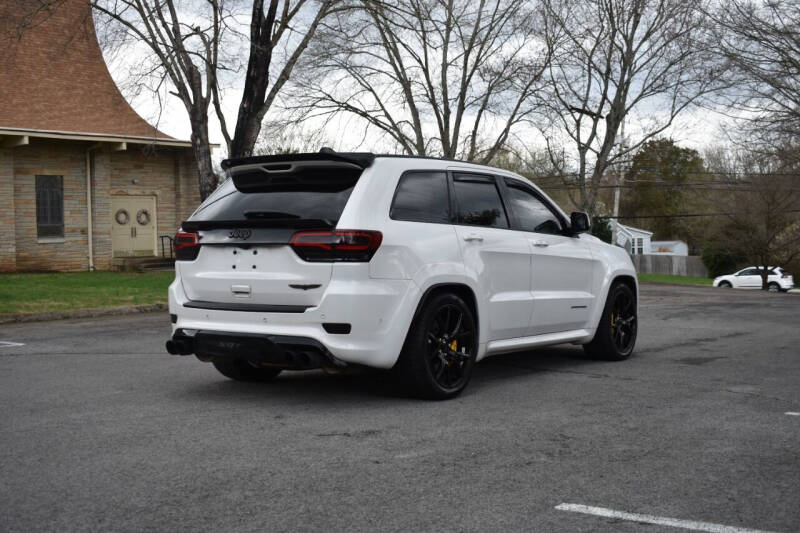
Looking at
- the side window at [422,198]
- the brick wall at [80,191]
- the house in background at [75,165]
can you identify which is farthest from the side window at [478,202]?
the brick wall at [80,191]

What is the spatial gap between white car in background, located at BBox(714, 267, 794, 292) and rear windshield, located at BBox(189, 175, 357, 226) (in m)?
43.2

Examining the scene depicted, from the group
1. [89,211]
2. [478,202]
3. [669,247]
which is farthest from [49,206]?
[669,247]

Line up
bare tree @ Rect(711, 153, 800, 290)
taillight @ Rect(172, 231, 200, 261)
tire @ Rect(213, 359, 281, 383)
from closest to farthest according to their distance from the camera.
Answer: taillight @ Rect(172, 231, 200, 261) < tire @ Rect(213, 359, 281, 383) < bare tree @ Rect(711, 153, 800, 290)

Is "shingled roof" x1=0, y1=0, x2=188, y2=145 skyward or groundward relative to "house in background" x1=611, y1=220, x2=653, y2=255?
skyward

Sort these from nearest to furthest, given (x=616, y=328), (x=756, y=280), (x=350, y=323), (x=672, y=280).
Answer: (x=350, y=323)
(x=616, y=328)
(x=756, y=280)
(x=672, y=280)

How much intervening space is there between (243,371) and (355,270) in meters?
1.94

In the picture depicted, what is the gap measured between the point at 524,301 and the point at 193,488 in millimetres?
3962

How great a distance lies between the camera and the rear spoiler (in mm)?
6355

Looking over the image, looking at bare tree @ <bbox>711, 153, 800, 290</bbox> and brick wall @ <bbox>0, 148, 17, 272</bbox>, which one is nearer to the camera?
brick wall @ <bbox>0, 148, 17, 272</bbox>

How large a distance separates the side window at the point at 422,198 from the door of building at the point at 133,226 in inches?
897

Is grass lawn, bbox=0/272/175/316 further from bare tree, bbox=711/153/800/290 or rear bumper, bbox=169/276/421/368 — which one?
bare tree, bbox=711/153/800/290

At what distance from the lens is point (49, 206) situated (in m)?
26.2

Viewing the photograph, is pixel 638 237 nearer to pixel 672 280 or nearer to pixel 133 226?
pixel 672 280

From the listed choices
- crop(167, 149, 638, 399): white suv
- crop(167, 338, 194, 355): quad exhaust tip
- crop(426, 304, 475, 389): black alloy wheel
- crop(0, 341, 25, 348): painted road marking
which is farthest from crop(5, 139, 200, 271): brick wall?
crop(426, 304, 475, 389): black alloy wheel
